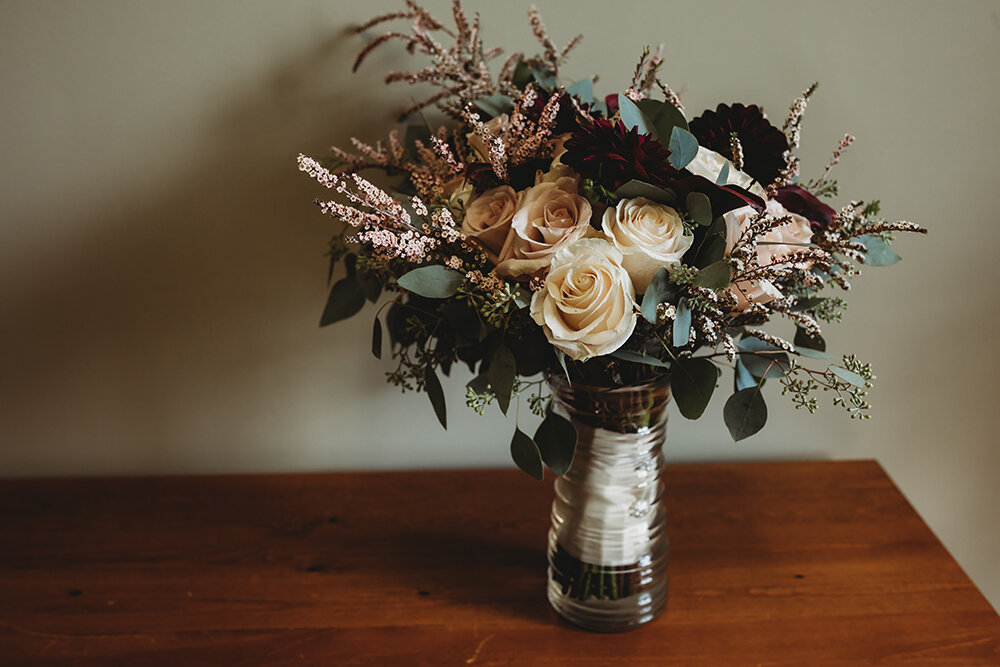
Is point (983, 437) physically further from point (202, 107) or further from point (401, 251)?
point (202, 107)

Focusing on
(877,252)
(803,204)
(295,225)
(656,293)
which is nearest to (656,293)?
(656,293)

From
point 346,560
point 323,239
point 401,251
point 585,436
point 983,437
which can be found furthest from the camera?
point 983,437

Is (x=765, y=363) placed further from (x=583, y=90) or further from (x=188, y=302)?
(x=188, y=302)

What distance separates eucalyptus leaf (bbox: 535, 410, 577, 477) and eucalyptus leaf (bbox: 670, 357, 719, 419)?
0.11 meters

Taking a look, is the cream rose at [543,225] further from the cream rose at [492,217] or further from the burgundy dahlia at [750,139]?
the burgundy dahlia at [750,139]

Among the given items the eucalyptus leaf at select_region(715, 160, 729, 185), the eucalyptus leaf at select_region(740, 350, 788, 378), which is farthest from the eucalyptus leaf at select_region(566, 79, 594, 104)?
the eucalyptus leaf at select_region(740, 350, 788, 378)

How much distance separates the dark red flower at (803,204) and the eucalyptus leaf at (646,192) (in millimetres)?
166

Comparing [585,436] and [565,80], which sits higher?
[565,80]

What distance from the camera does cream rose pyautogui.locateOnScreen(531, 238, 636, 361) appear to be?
0.59m

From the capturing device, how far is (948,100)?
1.02 meters

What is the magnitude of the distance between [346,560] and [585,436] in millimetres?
383

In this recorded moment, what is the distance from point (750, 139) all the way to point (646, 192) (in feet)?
0.47

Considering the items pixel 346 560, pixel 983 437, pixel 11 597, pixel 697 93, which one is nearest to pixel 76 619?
pixel 11 597

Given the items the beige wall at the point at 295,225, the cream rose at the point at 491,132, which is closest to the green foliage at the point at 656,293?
the cream rose at the point at 491,132
